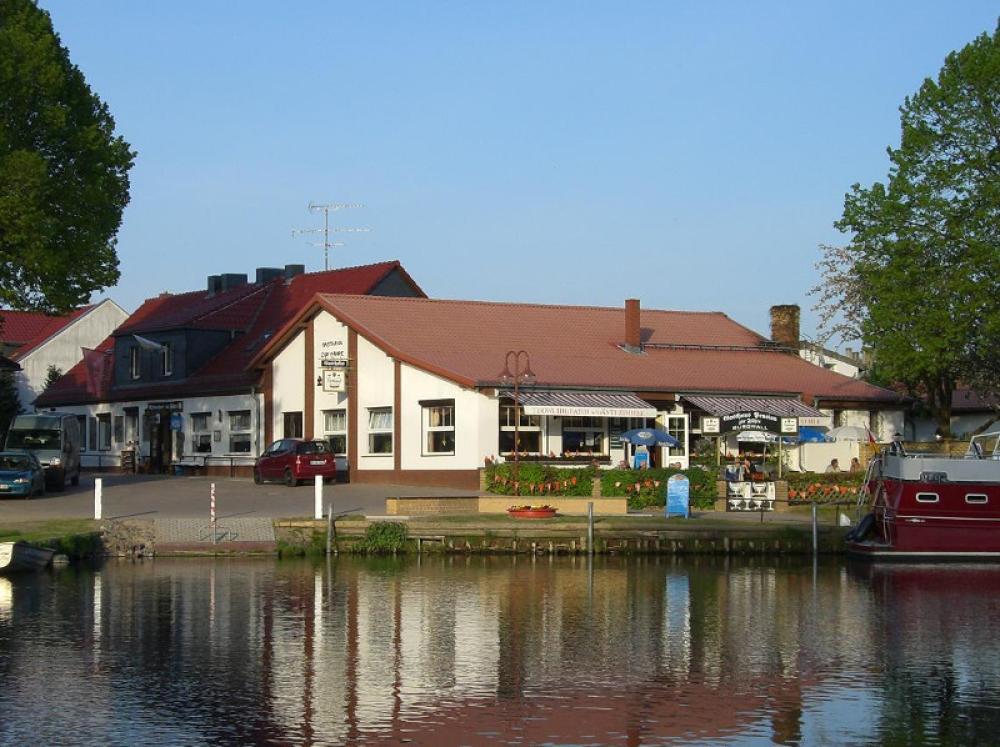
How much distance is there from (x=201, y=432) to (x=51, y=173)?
20.5 m

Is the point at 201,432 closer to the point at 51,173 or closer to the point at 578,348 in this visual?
the point at 578,348

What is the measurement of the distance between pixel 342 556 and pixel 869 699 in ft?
64.1

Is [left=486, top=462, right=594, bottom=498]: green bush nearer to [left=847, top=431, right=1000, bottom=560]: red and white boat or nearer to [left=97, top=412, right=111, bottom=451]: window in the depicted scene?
[left=847, top=431, right=1000, bottom=560]: red and white boat

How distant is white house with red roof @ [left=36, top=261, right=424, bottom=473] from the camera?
5878 centimetres

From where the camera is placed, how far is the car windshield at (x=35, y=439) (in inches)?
1934

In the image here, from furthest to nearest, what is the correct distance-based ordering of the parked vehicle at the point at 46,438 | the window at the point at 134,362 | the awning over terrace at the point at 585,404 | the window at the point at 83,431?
the window at the point at 83,431, the window at the point at 134,362, the parked vehicle at the point at 46,438, the awning over terrace at the point at 585,404

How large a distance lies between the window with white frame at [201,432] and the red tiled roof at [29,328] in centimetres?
3549

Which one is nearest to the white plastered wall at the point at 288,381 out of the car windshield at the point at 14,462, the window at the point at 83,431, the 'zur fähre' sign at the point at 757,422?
the car windshield at the point at 14,462

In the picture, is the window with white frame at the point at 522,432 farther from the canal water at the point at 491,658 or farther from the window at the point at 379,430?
the canal water at the point at 491,658

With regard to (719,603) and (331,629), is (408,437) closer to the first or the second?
(719,603)

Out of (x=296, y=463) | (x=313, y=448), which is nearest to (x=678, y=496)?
(x=296, y=463)

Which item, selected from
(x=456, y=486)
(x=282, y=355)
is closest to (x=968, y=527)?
(x=456, y=486)

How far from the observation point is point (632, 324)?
56.4m

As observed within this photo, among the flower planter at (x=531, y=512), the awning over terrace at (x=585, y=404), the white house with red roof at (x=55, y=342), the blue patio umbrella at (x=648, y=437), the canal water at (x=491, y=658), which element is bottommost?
the canal water at (x=491, y=658)
